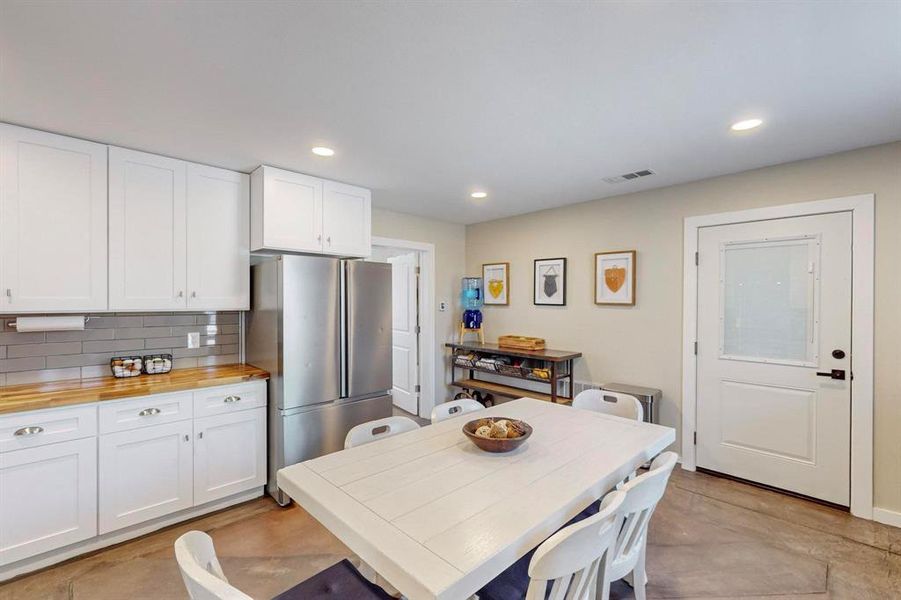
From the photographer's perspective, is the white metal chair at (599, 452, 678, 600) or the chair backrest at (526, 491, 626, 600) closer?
the chair backrest at (526, 491, 626, 600)

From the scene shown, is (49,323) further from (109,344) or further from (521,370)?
(521,370)

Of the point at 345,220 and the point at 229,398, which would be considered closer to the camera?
the point at 229,398

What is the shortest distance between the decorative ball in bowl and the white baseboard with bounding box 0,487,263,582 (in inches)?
79.7

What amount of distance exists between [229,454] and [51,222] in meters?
1.72

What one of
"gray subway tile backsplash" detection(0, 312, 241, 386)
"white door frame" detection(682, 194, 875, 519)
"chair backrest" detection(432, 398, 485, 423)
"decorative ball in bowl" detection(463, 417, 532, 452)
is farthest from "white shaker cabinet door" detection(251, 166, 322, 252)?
"white door frame" detection(682, 194, 875, 519)

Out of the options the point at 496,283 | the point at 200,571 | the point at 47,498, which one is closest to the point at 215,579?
the point at 200,571

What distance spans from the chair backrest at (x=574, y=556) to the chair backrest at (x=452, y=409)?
1.14 m

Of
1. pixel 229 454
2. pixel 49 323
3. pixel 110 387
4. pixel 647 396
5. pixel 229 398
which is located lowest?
pixel 229 454

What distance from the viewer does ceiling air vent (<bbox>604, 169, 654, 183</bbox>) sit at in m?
3.00

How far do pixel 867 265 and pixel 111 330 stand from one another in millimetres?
4948

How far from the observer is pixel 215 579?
0.90 m

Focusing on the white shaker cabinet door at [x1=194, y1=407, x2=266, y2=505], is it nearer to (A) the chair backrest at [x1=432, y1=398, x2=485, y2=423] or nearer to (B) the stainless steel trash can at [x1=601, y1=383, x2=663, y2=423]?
(A) the chair backrest at [x1=432, y1=398, x2=485, y2=423]

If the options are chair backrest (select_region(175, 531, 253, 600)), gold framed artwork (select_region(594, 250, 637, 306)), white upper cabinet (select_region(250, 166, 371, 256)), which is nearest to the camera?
chair backrest (select_region(175, 531, 253, 600))

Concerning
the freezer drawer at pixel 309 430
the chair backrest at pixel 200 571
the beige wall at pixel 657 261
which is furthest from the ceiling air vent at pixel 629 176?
the chair backrest at pixel 200 571
